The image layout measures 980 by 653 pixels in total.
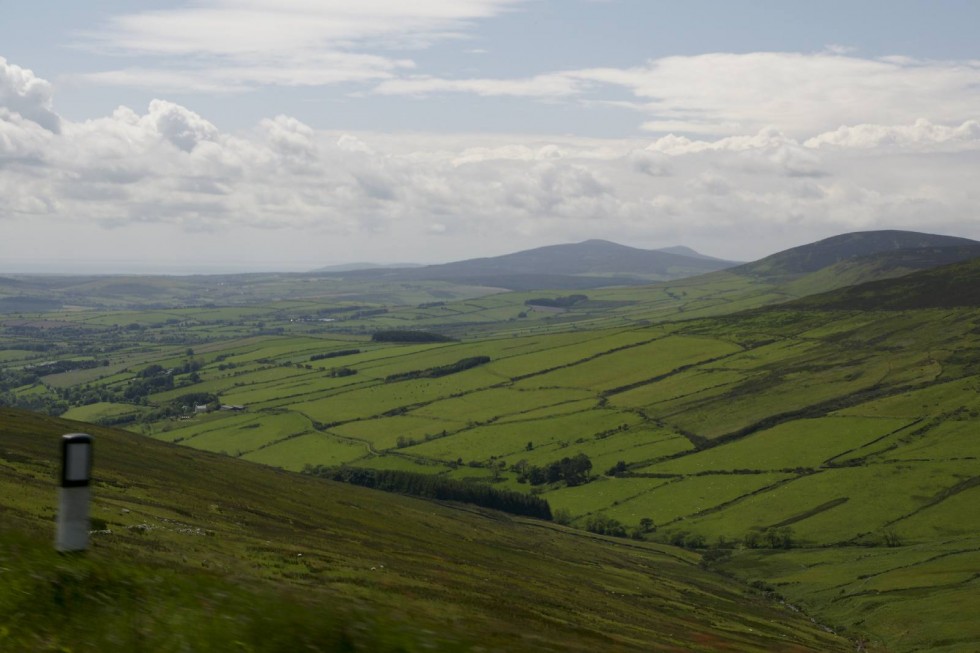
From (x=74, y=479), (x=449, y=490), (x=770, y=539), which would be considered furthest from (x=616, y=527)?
(x=74, y=479)

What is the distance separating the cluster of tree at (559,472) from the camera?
549 ft

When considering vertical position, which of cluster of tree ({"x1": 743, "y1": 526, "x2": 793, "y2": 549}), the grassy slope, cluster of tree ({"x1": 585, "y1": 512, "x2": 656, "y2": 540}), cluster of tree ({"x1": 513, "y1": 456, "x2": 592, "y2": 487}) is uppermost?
the grassy slope

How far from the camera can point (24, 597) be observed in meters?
14.5

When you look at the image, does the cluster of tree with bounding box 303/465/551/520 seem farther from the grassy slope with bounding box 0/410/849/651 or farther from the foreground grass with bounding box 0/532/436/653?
the foreground grass with bounding box 0/532/436/653

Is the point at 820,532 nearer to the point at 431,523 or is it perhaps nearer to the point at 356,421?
the point at 431,523

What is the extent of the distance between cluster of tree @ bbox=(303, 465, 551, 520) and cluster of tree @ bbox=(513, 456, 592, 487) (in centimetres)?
958

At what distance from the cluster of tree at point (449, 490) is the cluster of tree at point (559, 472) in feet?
31.4

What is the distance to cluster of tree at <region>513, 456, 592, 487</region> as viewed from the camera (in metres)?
167

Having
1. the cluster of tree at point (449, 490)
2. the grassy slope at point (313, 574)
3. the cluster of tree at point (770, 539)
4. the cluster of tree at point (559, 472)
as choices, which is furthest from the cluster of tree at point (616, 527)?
the cluster of tree at point (559, 472)

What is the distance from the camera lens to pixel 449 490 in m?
156

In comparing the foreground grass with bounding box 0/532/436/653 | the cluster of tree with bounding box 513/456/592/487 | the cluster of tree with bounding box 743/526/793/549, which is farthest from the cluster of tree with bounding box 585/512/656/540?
the foreground grass with bounding box 0/532/436/653

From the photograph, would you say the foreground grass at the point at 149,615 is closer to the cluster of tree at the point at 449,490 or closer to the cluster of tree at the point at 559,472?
the cluster of tree at the point at 449,490

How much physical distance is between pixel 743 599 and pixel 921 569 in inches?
1029

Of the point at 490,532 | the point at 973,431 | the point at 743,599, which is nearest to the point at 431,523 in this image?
the point at 490,532
